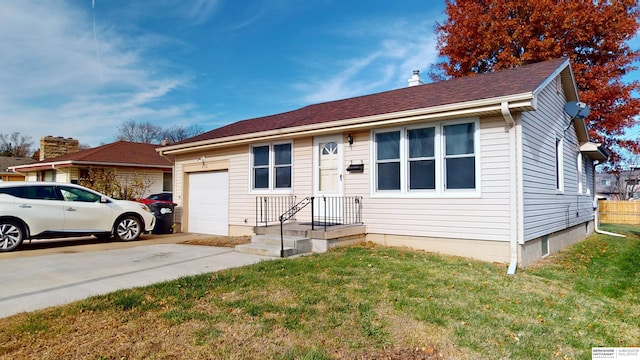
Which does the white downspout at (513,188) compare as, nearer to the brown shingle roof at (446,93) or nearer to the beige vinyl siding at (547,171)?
the beige vinyl siding at (547,171)

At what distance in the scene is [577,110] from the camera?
9.89m

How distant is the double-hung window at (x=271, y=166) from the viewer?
9992 mm

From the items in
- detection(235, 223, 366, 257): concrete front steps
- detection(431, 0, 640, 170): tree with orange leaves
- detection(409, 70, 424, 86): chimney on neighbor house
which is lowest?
detection(235, 223, 366, 257): concrete front steps

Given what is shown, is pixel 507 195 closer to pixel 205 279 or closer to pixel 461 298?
pixel 461 298

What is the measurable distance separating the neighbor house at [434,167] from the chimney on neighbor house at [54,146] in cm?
1469

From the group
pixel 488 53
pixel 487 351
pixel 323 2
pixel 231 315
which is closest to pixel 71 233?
pixel 231 315

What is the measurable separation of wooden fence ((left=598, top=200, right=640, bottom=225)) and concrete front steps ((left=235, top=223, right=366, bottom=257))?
61.7 feet

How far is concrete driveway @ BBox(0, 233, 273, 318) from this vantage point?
14.9 ft

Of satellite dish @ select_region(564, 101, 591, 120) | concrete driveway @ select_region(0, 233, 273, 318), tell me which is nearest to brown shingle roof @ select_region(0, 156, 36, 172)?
concrete driveway @ select_region(0, 233, 273, 318)

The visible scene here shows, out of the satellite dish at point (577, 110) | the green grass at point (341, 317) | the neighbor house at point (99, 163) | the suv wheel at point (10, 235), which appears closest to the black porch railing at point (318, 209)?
the green grass at point (341, 317)

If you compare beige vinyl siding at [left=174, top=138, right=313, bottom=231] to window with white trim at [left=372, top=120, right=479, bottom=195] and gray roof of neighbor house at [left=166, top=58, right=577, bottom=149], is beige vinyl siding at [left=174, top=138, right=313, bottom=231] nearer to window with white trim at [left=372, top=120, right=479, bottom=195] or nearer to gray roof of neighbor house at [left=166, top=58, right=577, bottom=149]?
gray roof of neighbor house at [left=166, top=58, right=577, bottom=149]

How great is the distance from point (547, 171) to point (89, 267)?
9.36m

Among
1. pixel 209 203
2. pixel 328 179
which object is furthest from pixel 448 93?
pixel 209 203

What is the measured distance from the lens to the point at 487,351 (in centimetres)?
327
